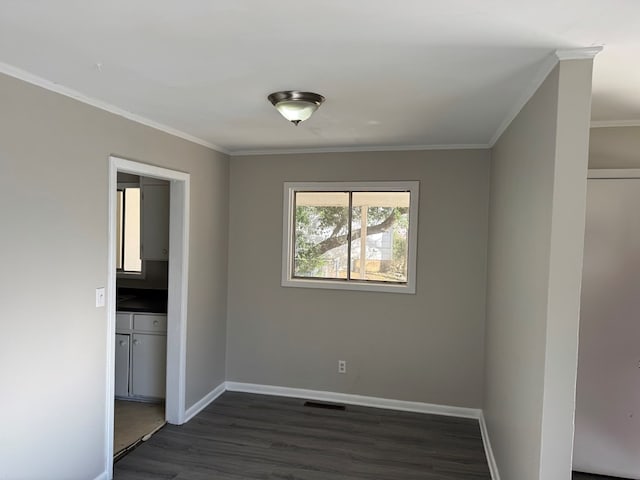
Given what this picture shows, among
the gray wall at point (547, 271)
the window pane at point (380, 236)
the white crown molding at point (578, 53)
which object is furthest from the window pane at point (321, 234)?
the white crown molding at point (578, 53)

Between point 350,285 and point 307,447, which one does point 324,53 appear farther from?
point 307,447

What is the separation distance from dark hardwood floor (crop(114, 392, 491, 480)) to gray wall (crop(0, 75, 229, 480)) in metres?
0.60

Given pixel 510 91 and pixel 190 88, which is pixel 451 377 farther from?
pixel 190 88

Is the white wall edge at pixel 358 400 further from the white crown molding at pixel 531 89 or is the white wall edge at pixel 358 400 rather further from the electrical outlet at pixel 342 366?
the white crown molding at pixel 531 89

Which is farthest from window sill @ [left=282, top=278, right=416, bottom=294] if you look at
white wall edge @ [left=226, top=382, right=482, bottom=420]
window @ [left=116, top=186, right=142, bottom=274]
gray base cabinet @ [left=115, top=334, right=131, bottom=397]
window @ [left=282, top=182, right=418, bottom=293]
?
window @ [left=116, top=186, right=142, bottom=274]

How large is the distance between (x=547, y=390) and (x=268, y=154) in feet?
10.7

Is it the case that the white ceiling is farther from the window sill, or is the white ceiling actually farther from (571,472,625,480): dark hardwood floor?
(571,472,625,480): dark hardwood floor

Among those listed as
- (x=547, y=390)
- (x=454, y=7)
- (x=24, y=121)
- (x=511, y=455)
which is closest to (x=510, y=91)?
(x=454, y=7)

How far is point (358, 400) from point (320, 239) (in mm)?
1611

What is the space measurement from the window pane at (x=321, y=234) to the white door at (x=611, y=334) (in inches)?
81.4

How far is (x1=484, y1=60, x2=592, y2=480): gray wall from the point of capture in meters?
1.74

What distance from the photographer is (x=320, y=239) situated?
4316 millimetres

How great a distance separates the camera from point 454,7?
1.40 meters

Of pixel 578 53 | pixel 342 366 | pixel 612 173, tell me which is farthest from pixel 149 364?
pixel 612 173
